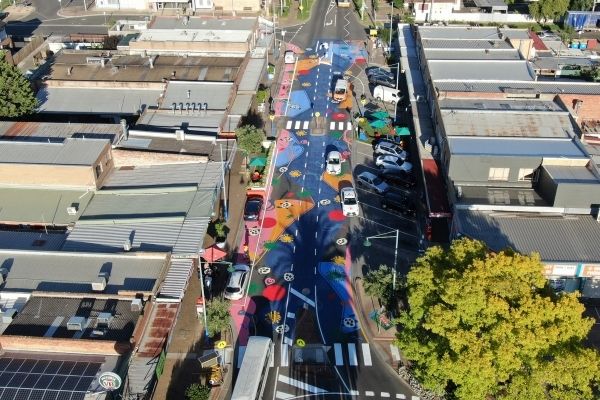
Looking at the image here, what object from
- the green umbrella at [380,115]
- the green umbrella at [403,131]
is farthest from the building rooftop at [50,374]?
the green umbrella at [380,115]

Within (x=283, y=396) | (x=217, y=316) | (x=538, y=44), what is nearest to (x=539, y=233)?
(x=283, y=396)

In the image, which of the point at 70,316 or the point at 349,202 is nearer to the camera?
the point at 70,316

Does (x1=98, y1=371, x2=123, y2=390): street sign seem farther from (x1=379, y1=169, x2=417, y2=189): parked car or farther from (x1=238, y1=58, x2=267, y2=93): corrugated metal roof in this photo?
(x1=238, y1=58, x2=267, y2=93): corrugated metal roof

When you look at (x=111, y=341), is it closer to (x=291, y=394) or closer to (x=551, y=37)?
(x=291, y=394)

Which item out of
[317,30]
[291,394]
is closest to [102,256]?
[291,394]

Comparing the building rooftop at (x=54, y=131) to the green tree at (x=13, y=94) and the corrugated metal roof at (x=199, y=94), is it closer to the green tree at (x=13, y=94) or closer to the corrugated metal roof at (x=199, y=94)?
the green tree at (x=13, y=94)

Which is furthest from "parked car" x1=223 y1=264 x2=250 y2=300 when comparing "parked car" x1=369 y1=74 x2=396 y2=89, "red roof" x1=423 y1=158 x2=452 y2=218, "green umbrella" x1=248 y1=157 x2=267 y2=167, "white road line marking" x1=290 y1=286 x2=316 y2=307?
"parked car" x1=369 y1=74 x2=396 y2=89

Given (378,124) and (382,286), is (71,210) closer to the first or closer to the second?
(382,286)
